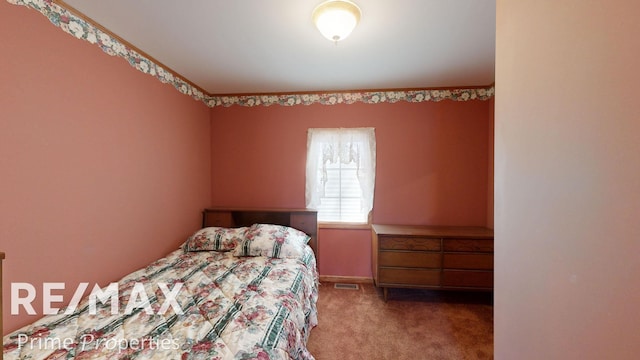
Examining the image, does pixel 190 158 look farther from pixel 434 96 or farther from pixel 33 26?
pixel 434 96

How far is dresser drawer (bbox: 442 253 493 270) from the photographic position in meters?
2.47

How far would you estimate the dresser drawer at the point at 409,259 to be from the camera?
8.25 ft

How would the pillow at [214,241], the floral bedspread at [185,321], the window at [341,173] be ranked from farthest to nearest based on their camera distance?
the window at [341,173] < the pillow at [214,241] < the floral bedspread at [185,321]

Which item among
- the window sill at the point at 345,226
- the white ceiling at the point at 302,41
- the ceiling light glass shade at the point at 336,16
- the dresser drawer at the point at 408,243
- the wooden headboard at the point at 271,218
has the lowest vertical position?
the dresser drawer at the point at 408,243

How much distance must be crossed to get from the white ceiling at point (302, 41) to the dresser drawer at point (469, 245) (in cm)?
172

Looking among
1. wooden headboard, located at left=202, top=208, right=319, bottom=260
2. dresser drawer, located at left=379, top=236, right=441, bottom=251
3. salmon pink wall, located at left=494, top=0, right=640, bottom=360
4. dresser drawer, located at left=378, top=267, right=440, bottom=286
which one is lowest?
dresser drawer, located at left=378, top=267, right=440, bottom=286

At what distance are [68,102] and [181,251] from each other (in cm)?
155

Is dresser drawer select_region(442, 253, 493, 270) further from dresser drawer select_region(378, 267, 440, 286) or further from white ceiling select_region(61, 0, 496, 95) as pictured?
white ceiling select_region(61, 0, 496, 95)

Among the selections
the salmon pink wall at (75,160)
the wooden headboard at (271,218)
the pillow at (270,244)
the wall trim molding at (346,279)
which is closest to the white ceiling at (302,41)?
the salmon pink wall at (75,160)

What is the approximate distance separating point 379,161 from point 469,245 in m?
1.31

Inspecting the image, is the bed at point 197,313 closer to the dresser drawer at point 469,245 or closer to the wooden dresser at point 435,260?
the wooden dresser at point 435,260

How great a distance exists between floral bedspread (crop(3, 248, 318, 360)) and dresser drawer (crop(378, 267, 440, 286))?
937mm

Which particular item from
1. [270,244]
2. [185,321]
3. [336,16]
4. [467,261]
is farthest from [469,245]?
[185,321]

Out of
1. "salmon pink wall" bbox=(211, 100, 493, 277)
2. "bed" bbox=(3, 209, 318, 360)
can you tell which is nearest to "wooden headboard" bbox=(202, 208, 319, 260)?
"salmon pink wall" bbox=(211, 100, 493, 277)
